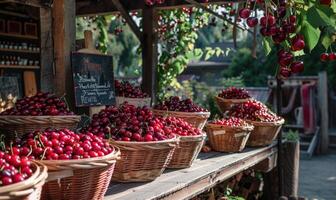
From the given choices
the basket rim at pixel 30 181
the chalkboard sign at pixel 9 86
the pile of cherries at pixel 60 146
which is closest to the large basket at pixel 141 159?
the pile of cherries at pixel 60 146

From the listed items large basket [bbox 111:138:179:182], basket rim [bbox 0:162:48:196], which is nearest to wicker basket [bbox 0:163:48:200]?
basket rim [bbox 0:162:48:196]

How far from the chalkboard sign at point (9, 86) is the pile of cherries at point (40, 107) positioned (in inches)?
175

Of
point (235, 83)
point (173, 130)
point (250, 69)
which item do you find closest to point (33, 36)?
point (173, 130)

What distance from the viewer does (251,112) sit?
15.6 ft

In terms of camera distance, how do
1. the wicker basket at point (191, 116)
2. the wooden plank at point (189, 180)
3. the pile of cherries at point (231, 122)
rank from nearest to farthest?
the wooden plank at point (189, 180)
the wicker basket at point (191, 116)
the pile of cherries at point (231, 122)

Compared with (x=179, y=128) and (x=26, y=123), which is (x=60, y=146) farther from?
(x=179, y=128)

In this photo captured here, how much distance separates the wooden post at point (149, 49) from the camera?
5.34 metres

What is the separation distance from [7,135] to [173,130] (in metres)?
1.01

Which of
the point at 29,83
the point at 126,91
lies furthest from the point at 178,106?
the point at 29,83

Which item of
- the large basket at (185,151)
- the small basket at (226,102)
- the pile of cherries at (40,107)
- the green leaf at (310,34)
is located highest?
the green leaf at (310,34)

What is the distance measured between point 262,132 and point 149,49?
1619 mm

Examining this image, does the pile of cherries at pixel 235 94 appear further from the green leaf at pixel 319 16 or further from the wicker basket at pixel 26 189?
the wicker basket at pixel 26 189

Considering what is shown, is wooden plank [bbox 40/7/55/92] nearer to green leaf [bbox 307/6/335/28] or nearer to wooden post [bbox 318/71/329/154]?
green leaf [bbox 307/6/335/28]

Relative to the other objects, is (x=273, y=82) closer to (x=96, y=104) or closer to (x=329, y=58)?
(x=96, y=104)
